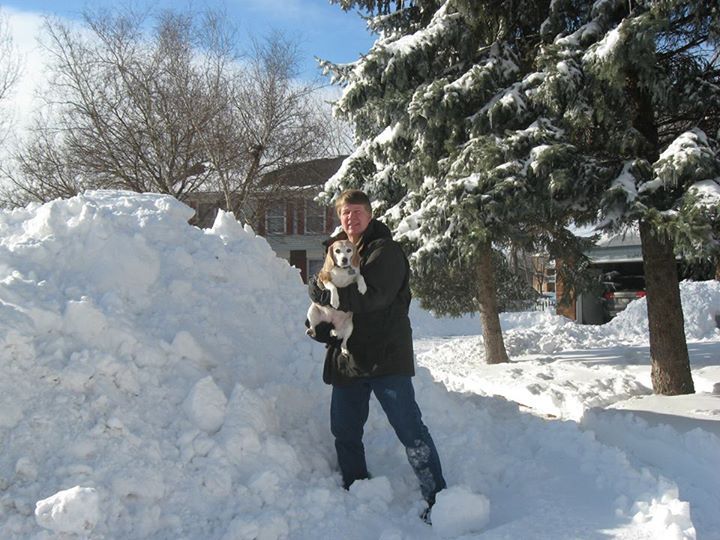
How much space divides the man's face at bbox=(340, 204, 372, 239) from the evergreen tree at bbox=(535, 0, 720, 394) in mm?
3112

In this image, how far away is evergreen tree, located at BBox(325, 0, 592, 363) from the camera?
6297 mm

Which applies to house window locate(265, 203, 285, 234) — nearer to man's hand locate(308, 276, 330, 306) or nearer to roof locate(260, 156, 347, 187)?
roof locate(260, 156, 347, 187)

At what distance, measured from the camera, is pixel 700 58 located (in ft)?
22.1

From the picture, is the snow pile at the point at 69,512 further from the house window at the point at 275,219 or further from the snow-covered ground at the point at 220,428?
the house window at the point at 275,219

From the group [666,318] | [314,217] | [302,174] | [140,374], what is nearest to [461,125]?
[666,318]

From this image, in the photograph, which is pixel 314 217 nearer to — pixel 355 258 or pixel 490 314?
pixel 490 314

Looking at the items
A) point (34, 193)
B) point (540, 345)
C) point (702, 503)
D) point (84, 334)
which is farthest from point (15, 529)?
point (34, 193)

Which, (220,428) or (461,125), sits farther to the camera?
(461,125)

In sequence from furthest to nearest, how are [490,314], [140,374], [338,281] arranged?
[490,314] → [140,374] → [338,281]

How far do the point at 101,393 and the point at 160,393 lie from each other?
336mm

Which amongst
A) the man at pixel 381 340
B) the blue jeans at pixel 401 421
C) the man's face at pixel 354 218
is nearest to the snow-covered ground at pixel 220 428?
the blue jeans at pixel 401 421

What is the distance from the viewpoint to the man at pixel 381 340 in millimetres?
3416

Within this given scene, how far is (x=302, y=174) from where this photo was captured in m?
17.8

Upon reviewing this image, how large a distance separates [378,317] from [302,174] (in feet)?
48.4
